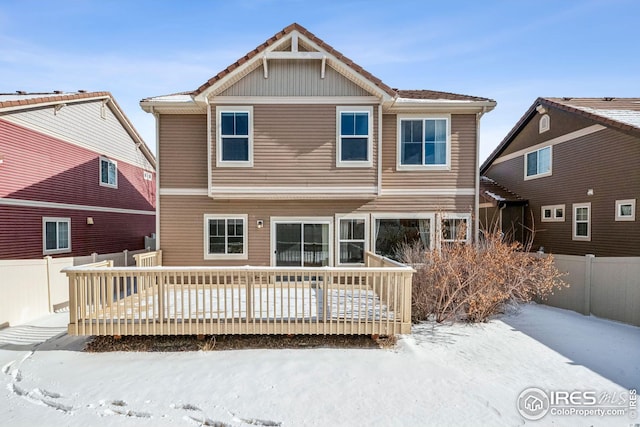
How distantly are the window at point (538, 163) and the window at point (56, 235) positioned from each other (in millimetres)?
19547

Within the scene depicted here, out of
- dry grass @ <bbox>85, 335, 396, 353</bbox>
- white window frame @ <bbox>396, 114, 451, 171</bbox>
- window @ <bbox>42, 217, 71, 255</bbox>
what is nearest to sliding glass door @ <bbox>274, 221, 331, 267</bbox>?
white window frame @ <bbox>396, 114, 451, 171</bbox>

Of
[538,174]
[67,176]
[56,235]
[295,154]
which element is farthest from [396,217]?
[67,176]

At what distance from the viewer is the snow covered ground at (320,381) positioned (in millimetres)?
3645

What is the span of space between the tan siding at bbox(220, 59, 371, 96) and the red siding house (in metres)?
7.51

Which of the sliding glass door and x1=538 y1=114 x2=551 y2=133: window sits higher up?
x1=538 y1=114 x2=551 y2=133: window

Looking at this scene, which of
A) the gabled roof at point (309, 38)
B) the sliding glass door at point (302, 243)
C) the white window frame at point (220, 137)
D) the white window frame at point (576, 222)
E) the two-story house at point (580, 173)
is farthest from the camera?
the white window frame at point (576, 222)

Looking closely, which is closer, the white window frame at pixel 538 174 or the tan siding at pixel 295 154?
the tan siding at pixel 295 154

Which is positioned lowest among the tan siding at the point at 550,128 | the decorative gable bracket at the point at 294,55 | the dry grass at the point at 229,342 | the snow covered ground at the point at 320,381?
the snow covered ground at the point at 320,381

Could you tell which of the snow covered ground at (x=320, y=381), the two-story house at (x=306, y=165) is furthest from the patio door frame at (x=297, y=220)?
the snow covered ground at (x=320, y=381)

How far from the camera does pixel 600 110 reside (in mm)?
11367

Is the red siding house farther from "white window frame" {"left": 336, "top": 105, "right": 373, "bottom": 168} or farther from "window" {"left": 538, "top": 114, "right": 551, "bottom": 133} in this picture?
"window" {"left": 538, "top": 114, "right": 551, "bottom": 133}

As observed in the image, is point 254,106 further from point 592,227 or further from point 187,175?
point 592,227

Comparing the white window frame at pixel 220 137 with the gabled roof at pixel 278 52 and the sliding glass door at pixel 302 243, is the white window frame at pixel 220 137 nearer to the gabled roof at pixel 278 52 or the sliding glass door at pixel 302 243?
the gabled roof at pixel 278 52

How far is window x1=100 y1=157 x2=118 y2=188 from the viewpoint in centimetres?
1320
